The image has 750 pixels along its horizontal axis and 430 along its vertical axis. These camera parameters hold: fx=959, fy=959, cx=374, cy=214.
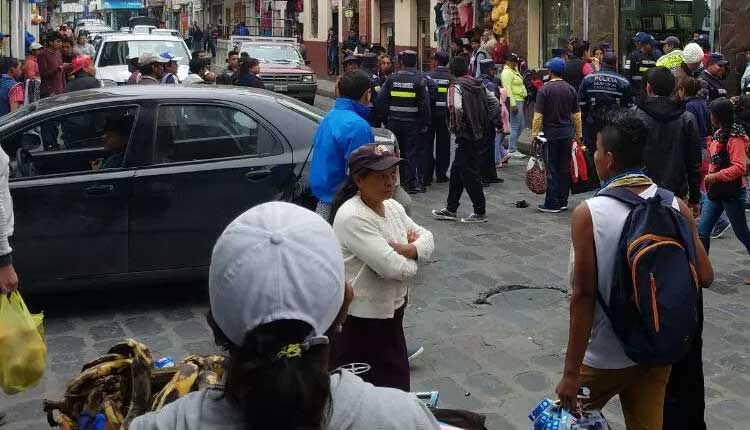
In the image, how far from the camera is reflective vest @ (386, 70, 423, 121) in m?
11.5

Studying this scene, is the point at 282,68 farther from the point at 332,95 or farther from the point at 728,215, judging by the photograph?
the point at 728,215

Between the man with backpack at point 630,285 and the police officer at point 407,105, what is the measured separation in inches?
308

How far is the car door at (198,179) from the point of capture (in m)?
6.83

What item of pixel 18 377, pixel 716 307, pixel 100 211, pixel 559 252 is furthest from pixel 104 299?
pixel 716 307

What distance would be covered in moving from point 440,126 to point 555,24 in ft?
33.0

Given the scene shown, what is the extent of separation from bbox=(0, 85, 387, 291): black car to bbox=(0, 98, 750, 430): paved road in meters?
0.50

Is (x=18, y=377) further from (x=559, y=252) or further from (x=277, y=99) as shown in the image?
(x=559, y=252)

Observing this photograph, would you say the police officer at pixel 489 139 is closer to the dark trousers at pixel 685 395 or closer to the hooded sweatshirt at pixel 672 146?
the hooded sweatshirt at pixel 672 146

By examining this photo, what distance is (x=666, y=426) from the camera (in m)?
3.92

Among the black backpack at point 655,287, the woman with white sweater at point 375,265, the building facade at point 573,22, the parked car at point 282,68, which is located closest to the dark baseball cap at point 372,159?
the woman with white sweater at point 375,265

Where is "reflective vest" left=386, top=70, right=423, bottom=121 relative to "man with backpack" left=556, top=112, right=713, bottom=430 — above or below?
above

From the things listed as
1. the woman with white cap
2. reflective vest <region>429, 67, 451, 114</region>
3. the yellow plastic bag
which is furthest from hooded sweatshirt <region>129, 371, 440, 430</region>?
reflective vest <region>429, 67, 451, 114</region>

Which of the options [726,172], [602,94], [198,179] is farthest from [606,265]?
[602,94]

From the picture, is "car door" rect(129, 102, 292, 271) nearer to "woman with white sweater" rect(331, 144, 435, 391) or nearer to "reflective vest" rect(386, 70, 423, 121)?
"woman with white sweater" rect(331, 144, 435, 391)
